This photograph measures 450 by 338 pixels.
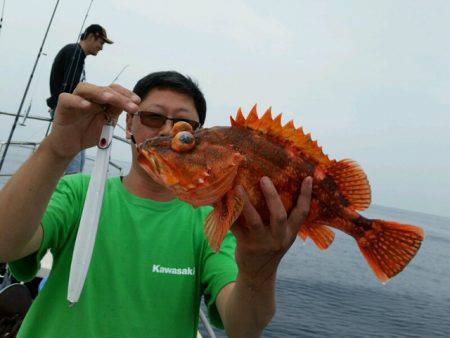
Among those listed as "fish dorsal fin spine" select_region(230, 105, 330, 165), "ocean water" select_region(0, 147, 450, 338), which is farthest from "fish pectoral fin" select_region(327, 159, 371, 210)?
"ocean water" select_region(0, 147, 450, 338)

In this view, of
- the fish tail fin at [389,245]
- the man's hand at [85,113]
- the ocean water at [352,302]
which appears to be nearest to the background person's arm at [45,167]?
the man's hand at [85,113]

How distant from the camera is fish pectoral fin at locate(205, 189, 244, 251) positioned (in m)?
2.25

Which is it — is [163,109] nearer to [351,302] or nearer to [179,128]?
[179,128]

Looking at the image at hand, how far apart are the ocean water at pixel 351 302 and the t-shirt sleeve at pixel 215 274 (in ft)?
42.7

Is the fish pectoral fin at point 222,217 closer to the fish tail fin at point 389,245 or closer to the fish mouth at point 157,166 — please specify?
the fish mouth at point 157,166

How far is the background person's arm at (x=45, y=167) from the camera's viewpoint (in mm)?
2285

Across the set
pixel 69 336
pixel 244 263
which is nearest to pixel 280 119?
pixel 244 263

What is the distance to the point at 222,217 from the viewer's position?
7.57 feet

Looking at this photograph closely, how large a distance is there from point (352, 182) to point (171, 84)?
1688mm

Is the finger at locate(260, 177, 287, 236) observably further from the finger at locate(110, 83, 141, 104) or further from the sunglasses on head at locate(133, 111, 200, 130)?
the sunglasses on head at locate(133, 111, 200, 130)

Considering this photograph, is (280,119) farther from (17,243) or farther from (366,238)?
(17,243)

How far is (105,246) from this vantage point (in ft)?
9.50

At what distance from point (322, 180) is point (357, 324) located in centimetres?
2237

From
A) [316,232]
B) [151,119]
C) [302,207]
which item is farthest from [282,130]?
[151,119]
